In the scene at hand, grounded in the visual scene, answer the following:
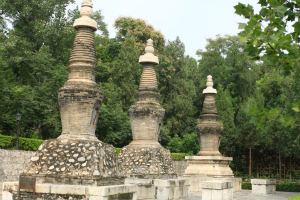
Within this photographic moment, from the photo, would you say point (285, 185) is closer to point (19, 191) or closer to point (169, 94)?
point (169, 94)

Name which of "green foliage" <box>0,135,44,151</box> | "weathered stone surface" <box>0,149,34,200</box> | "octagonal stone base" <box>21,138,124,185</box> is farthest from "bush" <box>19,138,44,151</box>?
"octagonal stone base" <box>21,138,124,185</box>

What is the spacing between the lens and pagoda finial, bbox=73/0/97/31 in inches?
404

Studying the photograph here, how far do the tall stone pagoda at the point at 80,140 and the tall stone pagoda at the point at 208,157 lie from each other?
365 inches

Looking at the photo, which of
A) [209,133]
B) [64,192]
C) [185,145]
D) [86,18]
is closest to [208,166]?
[209,133]

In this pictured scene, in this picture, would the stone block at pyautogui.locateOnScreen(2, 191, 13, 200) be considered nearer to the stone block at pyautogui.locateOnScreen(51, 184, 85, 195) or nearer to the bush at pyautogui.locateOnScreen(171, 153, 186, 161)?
the stone block at pyautogui.locateOnScreen(51, 184, 85, 195)

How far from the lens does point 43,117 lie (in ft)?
71.5

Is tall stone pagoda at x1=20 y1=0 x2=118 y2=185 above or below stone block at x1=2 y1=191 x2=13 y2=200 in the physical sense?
above

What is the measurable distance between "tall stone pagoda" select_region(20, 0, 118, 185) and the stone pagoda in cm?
926

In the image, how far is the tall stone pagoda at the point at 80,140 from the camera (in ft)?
27.6

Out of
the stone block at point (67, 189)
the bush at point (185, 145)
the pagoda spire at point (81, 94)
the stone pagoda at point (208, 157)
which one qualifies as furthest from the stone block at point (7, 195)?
the bush at point (185, 145)


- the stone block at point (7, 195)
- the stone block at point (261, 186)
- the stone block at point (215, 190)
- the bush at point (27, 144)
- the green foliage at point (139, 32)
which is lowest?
the stone block at point (261, 186)

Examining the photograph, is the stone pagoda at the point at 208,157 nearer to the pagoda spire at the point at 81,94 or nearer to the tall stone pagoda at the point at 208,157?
the tall stone pagoda at the point at 208,157

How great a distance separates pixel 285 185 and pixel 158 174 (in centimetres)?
1407

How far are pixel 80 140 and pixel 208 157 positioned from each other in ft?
34.1
